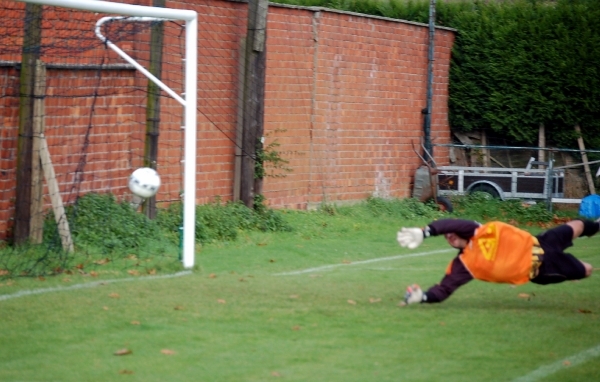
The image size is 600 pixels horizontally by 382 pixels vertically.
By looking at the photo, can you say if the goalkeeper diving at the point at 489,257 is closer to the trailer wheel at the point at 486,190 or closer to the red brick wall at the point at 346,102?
the red brick wall at the point at 346,102

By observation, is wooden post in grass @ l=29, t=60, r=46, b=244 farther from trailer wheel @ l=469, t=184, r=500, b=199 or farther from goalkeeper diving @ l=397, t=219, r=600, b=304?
trailer wheel @ l=469, t=184, r=500, b=199

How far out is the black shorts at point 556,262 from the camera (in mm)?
9031

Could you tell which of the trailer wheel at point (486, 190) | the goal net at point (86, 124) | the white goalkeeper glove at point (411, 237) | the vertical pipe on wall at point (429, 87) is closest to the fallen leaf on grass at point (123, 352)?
the white goalkeeper glove at point (411, 237)

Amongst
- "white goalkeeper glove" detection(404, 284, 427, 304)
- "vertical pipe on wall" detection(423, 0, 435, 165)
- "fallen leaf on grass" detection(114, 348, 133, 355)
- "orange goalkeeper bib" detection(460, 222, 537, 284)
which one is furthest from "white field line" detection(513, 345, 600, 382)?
"vertical pipe on wall" detection(423, 0, 435, 165)

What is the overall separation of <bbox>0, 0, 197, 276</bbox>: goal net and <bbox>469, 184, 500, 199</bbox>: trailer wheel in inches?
318

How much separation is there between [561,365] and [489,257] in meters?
1.70

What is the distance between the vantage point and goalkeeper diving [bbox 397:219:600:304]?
8805mm

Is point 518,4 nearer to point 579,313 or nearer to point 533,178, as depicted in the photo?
point 533,178

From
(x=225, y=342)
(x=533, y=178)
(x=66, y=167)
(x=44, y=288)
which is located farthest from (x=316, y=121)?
(x=225, y=342)

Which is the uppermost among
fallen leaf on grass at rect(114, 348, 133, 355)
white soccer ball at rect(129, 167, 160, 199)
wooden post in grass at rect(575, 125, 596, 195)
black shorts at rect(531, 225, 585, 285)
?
wooden post in grass at rect(575, 125, 596, 195)

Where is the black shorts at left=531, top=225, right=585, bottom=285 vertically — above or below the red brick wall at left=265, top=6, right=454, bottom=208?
below

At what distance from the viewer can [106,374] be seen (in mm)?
6824

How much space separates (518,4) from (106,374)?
17.1 metres

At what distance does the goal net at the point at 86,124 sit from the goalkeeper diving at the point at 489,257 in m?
3.44
